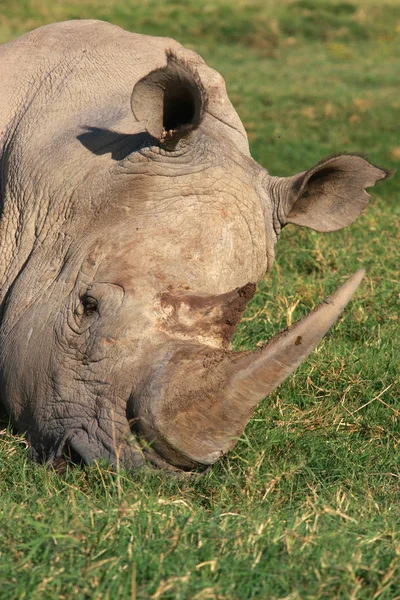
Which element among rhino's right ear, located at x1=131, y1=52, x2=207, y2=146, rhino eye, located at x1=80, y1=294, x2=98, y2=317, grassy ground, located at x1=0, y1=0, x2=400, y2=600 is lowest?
grassy ground, located at x1=0, y1=0, x2=400, y2=600

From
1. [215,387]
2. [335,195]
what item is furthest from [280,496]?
[335,195]

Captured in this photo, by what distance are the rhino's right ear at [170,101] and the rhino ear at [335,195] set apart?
768mm

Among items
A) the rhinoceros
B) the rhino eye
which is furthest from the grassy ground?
the rhino eye

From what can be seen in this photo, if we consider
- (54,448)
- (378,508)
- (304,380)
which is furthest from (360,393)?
(54,448)

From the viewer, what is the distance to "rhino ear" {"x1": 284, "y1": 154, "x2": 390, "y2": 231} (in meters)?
4.98

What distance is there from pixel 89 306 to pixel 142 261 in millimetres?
277

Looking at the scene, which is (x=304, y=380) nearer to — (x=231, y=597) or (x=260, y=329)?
(x=260, y=329)

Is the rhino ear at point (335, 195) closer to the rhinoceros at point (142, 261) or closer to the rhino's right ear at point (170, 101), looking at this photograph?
the rhinoceros at point (142, 261)

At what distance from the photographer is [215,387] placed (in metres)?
3.82

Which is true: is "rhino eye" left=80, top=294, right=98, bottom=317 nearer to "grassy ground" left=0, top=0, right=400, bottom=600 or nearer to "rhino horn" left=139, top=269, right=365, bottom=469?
"rhino horn" left=139, top=269, right=365, bottom=469

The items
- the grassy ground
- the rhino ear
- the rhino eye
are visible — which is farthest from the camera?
the rhino ear

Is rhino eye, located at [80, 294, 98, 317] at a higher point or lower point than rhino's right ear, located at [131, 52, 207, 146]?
lower

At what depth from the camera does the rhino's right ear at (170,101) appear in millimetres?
4234

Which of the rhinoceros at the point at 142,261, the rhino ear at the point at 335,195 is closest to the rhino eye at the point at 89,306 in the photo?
the rhinoceros at the point at 142,261
